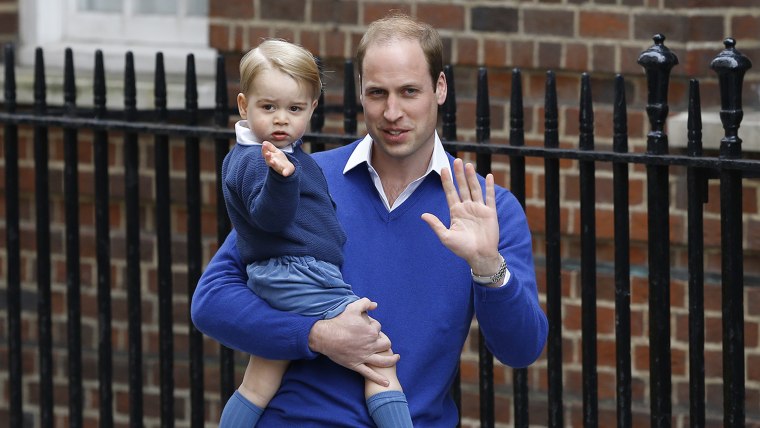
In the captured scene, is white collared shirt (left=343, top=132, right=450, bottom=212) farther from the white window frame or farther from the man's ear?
the white window frame

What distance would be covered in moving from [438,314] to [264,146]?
0.57 meters

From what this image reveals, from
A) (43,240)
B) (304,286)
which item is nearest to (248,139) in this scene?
(304,286)

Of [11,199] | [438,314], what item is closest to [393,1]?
[11,199]

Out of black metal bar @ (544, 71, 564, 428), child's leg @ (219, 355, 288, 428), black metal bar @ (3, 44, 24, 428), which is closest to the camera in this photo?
child's leg @ (219, 355, 288, 428)

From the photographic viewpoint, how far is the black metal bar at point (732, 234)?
153 inches

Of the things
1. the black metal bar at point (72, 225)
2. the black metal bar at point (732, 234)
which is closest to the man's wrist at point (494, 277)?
the black metal bar at point (732, 234)

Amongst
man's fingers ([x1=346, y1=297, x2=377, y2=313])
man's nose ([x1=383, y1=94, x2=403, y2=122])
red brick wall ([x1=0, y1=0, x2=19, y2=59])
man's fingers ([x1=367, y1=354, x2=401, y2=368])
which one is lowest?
man's fingers ([x1=367, y1=354, x2=401, y2=368])

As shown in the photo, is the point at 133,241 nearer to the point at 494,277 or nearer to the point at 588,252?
the point at 588,252

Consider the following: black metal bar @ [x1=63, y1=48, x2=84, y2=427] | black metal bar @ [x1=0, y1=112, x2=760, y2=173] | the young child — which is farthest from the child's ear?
black metal bar @ [x1=63, y1=48, x2=84, y2=427]

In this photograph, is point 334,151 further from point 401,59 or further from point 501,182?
point 501,182

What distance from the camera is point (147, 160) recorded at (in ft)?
20.2

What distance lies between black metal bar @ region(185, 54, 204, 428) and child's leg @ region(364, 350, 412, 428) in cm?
163

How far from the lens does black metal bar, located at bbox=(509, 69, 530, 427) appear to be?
428 centimetres

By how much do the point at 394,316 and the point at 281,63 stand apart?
24.0 inches
